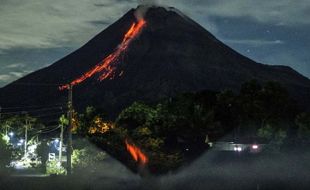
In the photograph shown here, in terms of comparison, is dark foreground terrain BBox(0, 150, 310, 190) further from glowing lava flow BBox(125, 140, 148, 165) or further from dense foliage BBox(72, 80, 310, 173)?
dense foliage BBox(72, 80, 310, 173)

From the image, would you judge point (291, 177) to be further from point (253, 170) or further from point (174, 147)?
point (174, 147)

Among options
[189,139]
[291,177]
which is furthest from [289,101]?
[291,177]

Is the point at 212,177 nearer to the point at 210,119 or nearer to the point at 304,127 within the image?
the point at 304,127

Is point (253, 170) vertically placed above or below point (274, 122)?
below

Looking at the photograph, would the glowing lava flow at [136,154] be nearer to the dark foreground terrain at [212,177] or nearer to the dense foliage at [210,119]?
the dark foreground terrain at [212,177]

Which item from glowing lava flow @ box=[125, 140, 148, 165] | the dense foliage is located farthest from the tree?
glowing lava flow @ box=[125, 140, 148, 165]

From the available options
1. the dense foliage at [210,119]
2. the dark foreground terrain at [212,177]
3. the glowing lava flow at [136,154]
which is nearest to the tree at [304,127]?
the dense foliage at [210,119]

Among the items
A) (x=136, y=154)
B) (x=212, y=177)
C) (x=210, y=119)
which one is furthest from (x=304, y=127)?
(x=136, y=154)
